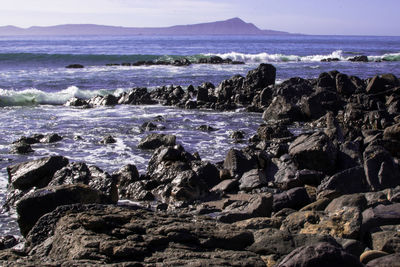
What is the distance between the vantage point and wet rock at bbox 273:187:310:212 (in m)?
7.34

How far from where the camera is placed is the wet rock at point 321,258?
3861mm

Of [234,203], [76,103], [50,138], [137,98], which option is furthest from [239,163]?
[76,103]

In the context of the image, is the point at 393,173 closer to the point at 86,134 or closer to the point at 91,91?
the point at 86,134

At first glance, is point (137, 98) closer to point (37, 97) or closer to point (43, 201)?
point (37, 97)

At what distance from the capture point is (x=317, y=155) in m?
9.73

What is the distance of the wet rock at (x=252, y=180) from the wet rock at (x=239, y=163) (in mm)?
382

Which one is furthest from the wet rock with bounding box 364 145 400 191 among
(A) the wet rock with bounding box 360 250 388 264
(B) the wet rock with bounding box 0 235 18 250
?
(B) the wet rock with bounding box 0 235 18 250

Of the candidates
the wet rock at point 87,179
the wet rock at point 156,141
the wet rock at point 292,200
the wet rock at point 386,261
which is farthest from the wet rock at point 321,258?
the wet rock at point 156,141

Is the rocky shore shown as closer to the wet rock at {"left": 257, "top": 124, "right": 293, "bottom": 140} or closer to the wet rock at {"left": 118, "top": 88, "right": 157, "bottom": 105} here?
the wet rock at {"left": 257, "top": 124, "right": 293, "bottom": 140}

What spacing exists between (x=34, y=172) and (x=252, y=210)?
14.8 feet

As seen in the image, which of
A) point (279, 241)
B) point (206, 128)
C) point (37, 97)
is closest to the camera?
point (279, 241)

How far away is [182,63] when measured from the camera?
42.6m

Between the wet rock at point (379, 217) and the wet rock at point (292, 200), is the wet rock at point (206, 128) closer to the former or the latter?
the wet rock at point (292, 200)

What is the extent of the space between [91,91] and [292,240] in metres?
22.1
